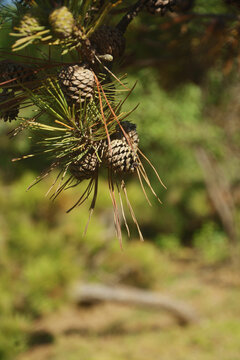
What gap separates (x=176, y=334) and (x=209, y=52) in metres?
3.14

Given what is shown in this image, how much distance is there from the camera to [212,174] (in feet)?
20.0

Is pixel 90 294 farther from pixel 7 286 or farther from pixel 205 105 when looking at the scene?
pixel 205 105

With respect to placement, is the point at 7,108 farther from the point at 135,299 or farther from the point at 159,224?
the point at 159,224

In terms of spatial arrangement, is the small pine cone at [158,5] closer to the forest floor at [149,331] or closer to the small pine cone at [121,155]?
the small pine cone at [121,155]

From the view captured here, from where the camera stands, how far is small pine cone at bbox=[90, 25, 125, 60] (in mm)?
585

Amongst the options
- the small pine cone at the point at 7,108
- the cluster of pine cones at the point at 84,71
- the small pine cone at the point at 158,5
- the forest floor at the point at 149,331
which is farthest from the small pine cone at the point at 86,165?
the forest floor at the point at 149,331

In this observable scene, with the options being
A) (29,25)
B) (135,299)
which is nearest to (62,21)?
(29,25)

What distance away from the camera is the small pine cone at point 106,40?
59 centimetres

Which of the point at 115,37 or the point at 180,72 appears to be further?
the point at 180,72

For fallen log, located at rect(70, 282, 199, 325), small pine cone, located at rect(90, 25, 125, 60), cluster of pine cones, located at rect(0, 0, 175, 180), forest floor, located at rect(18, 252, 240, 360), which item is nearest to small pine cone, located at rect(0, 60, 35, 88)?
cluster of pine cones, located at rect(0, 0, 175, 180)

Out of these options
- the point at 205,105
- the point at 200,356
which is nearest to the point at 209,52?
the point at 200,356

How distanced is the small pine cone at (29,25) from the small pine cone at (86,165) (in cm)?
20

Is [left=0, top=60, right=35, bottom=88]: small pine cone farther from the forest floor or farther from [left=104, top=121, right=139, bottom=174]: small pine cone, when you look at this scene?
the forest floor

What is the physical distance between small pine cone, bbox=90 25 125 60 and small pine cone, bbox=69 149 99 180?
0.16m
